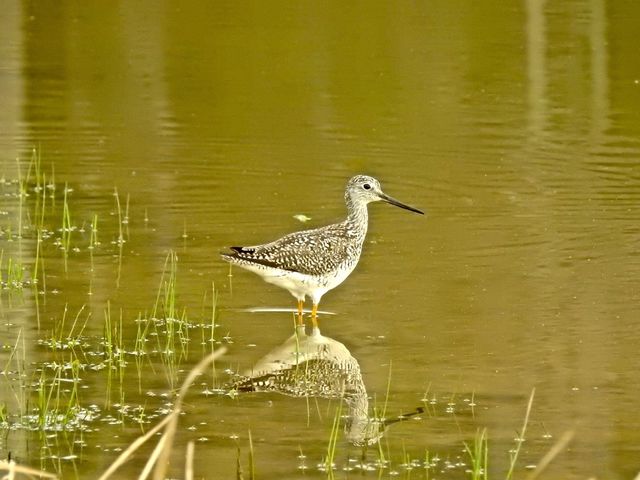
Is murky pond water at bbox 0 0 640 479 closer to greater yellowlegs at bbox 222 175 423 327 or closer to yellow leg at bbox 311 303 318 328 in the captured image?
yellow leg at bbox 311 303 318 328

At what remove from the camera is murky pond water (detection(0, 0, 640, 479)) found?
8.72 m

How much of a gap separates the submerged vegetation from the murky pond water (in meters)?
0.03

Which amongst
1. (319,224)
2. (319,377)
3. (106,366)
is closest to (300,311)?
(319,377)

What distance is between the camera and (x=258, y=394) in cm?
938

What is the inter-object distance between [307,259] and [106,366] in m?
1.75

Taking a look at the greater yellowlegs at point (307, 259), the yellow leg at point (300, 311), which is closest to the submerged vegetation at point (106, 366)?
the greater yellowlegs at point (307, 259)

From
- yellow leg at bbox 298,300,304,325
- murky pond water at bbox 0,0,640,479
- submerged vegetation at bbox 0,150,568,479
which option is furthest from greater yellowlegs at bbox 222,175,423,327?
submerged vegetation at bbox 0,150,568,479

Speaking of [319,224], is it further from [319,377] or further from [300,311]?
[319,377]

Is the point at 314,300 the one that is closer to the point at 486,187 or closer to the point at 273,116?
the point at 486,187

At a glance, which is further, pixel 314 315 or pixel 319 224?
pixel 319 224

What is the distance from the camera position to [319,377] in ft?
32.1

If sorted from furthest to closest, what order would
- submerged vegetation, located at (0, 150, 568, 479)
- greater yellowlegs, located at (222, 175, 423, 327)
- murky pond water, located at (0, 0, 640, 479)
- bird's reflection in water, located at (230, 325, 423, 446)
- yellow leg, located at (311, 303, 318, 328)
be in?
yellow leg, located at (311, 303, 318, 328) → greater yellowlegs, located at (222, 175, 423, 327) → bird's reflection in water, located at (230, 325, 423, 446) → murky pond water, located at (0, 0, 640, 479) → submerged vegetation, located at (0, 150, 568, 479)

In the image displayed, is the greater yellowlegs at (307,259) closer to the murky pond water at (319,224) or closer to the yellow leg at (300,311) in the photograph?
the yellow leg at (300,311)

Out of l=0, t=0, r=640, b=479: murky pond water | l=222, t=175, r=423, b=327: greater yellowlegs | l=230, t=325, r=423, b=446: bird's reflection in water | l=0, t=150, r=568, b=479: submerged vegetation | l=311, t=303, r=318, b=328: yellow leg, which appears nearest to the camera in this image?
l=0, t=150, r=568, b=479: submerged vegetation
